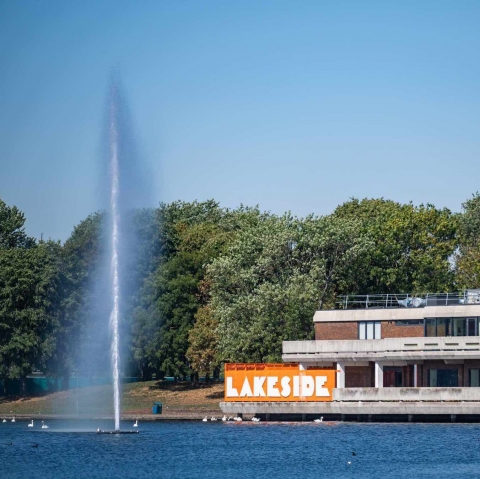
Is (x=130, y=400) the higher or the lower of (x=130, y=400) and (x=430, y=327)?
the lower

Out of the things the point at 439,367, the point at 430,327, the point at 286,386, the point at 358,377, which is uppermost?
the point at 430,327

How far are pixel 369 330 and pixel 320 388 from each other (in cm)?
673

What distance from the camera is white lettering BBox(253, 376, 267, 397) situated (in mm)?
105562

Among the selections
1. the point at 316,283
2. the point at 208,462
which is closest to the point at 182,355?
the point at 316,283

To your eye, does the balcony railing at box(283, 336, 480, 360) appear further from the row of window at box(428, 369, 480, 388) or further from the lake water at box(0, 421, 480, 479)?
the lake water at box(0, 421, 480, 479)

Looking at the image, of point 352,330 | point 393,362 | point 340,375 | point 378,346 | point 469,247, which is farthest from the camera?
point 469,247

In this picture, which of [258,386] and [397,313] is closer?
[258,386]

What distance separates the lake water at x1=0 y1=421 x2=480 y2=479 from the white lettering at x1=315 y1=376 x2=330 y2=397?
391 centimetres

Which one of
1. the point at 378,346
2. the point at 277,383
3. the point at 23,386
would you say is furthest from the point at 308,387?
the point at 23,386

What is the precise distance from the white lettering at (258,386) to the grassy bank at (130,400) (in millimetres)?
11546

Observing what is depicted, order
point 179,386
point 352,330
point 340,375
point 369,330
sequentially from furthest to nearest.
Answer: point 179,386, point 352,330, point 369,330, point 340,375

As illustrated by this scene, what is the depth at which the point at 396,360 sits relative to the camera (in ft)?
342

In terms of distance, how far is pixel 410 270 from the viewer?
127 meters

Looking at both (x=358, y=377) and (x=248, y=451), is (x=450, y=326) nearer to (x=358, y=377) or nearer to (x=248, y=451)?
(x=358, y=377)
